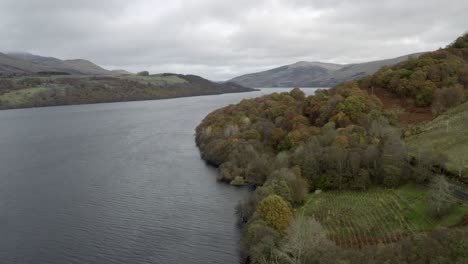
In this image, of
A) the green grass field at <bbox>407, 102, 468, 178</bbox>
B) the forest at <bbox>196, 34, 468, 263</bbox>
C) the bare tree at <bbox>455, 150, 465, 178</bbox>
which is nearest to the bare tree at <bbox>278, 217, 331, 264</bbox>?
the forest at <bbox>196, 34, 468, 263</bbox>

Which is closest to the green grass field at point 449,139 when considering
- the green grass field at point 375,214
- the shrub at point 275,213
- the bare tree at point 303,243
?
the green grass field at point 375,214

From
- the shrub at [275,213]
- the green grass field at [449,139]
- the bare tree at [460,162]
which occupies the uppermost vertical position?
the green grass field at [449,139]

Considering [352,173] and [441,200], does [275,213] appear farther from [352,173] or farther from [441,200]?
[352,173]

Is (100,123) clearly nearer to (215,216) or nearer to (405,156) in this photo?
(215,216)

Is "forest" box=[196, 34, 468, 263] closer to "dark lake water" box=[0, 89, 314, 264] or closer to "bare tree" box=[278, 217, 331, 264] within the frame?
"bare tree" box=[278, 217, 331, 264]

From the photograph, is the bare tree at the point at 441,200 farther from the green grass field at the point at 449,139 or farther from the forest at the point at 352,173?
the green grass field at the point at 449,139

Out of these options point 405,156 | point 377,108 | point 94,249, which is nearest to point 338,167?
point 405,156
